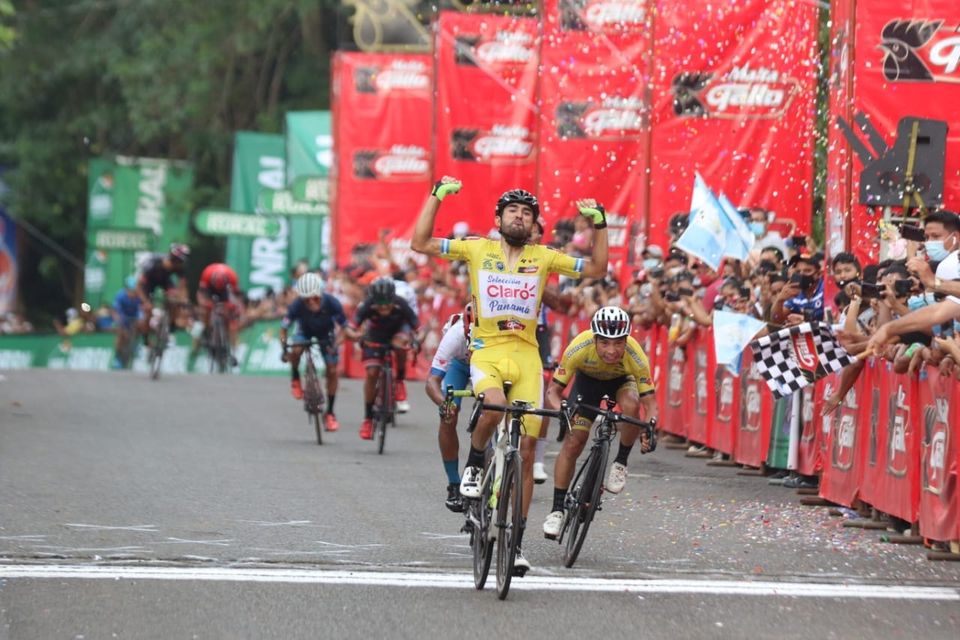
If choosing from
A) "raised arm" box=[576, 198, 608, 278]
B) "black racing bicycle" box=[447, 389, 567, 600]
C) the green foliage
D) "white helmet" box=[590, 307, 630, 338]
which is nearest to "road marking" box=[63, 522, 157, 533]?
"black racing bicycle" box=[447, 389, 567, 600]

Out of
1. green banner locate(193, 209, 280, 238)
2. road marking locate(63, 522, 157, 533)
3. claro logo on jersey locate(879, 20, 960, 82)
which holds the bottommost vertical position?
road marking locate(63, 522, 157, 533)

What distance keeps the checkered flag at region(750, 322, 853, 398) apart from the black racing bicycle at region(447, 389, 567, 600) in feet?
12.5

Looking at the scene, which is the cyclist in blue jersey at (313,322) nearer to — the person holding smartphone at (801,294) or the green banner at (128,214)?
the person holding smartphone at (801,294)

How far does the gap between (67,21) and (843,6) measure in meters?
40.3

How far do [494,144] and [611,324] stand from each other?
19151 mm

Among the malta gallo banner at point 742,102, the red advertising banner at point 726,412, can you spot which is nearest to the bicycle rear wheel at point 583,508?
the red advertising banner at point 726,412

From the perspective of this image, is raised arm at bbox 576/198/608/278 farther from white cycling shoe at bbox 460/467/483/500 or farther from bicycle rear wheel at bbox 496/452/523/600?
bicycle rear wheel at bbox 496/452/523/600

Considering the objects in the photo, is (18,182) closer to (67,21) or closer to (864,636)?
(67,21)

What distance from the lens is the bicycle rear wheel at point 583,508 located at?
10.5m

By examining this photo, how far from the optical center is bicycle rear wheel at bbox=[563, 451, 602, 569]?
1048cm

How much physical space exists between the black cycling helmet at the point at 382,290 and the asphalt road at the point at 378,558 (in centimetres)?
147

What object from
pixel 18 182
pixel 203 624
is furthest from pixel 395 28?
pixel 203 624

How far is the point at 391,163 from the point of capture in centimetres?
3400

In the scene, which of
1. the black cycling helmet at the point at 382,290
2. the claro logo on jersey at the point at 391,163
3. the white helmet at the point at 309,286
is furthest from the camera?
the claro logo on jersey at the point at 391,163
